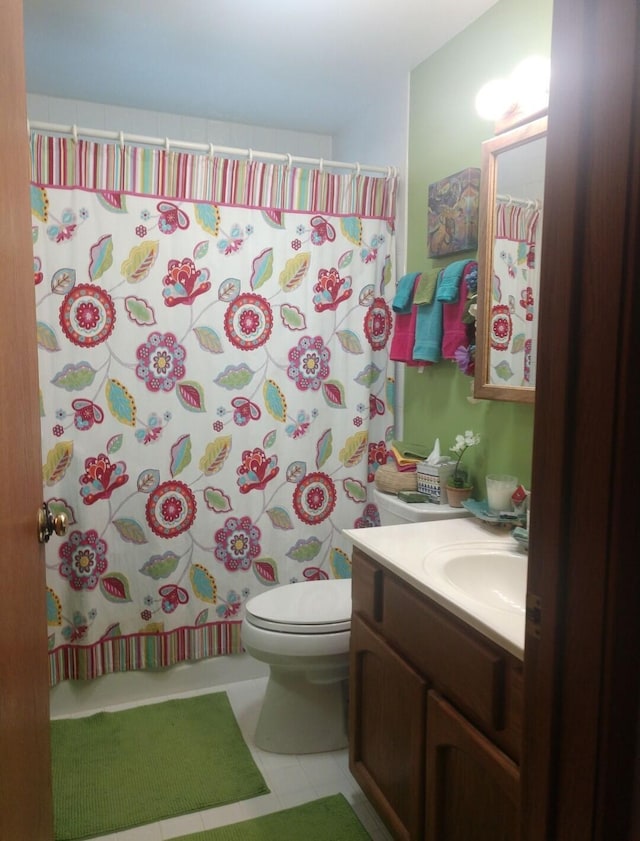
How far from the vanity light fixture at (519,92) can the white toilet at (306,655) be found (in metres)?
1.20

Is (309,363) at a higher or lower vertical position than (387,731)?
higher

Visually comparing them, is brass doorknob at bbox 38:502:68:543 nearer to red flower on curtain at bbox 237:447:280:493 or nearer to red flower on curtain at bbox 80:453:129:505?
red flower on curtain at bbox 80:453:129:505

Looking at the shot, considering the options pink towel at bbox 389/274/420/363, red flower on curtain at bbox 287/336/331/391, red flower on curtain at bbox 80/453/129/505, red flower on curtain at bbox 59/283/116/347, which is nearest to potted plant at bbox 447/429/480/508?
pink towel at bbox 389/274/420/363

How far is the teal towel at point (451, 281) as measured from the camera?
1942 mm

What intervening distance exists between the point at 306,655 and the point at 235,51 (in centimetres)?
209

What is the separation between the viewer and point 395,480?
83.3 inches

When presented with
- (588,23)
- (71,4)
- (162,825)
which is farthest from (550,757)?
(71,4)

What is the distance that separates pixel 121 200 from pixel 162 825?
193 cm

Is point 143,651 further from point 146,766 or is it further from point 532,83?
point 532,83

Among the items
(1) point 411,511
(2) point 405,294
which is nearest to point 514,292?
(2) point 405,294

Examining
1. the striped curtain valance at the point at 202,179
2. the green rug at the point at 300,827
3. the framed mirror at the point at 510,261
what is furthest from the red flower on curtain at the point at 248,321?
the green rug at the point at 300,827

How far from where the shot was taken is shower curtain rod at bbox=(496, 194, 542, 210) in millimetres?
1696

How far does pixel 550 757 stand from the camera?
0.65 metres

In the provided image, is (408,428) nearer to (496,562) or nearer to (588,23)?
(496,562)
